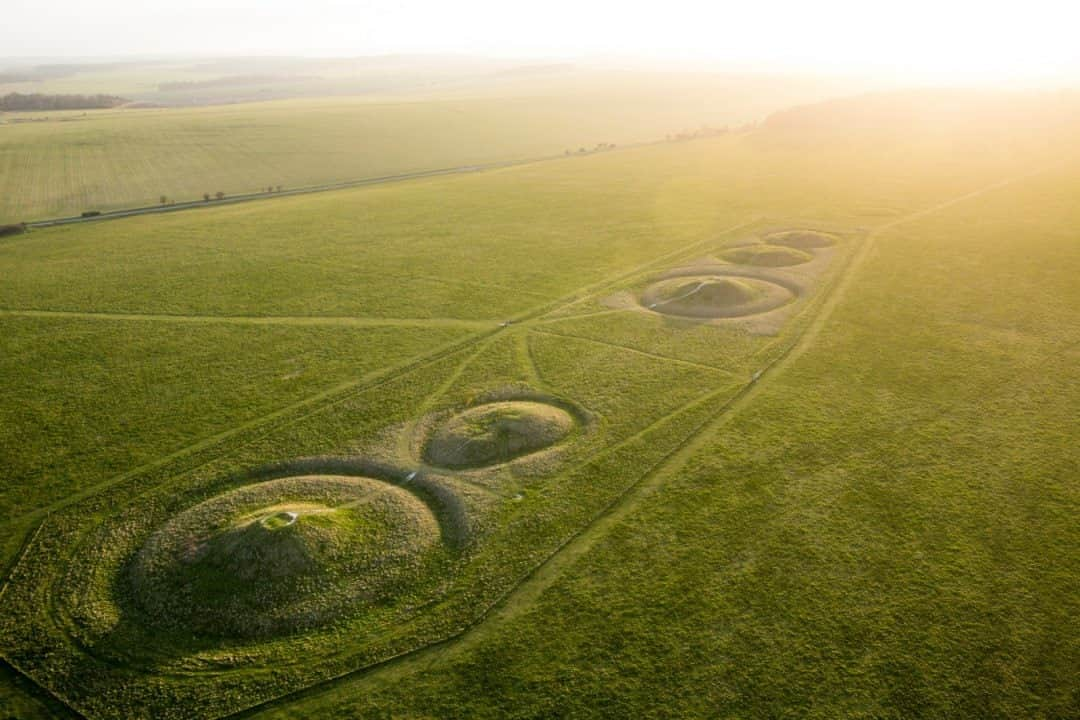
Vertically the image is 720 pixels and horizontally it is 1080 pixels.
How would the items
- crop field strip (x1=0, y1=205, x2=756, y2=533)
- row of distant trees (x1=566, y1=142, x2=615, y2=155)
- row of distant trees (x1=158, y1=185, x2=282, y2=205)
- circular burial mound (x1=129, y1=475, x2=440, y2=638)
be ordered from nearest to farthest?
1. circular burial mound (x1=129, y1=475, x2=440, y2=638)
2. crop field strip (x1=0, y1=205, x2=756, y2=533)
3. row of distant trees (x1=158, y1=185, x2=282, y2=205)
4. row of distant trees (x1=566, y1=142, x2=615, y2=155)

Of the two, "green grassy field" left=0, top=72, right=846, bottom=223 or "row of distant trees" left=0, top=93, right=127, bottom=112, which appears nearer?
"green grassy field" left=0, top=72, right=846, bottom=223

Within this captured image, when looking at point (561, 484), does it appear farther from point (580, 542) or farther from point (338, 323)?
point (338, 323)

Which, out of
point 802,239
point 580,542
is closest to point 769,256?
point 802,239

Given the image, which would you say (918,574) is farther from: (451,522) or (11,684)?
(11,684)

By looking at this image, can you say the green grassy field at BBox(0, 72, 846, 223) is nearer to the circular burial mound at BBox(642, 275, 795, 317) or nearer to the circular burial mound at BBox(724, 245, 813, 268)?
A: the circular burial mound at BBox(724, 245, 813, 268)

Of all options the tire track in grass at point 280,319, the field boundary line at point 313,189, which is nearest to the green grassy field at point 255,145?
the field boundary line at point 313,189

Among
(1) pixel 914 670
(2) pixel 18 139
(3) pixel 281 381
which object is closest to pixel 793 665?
(1) pixel 914 670

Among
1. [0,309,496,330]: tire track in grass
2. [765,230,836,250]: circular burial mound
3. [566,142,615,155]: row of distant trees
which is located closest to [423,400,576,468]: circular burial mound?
[0,309,496,330]: tire track in grass

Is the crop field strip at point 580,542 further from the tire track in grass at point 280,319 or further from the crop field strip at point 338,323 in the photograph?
the tire track in grass at point 280,319
